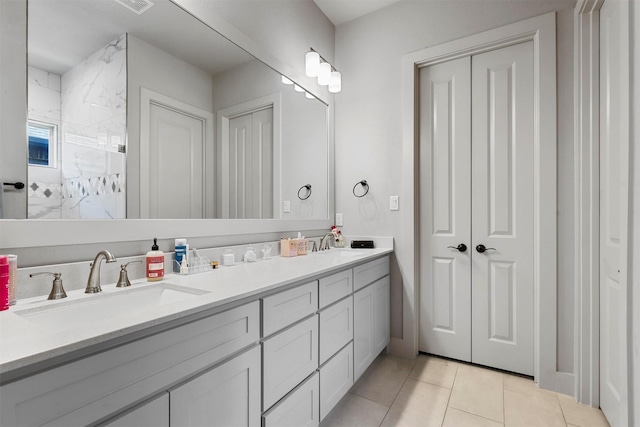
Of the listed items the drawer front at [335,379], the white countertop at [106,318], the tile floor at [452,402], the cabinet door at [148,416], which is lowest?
the tile floor at [452,402]

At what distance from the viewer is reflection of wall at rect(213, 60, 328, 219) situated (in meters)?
1.75

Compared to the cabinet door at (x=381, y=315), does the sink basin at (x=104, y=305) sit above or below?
above

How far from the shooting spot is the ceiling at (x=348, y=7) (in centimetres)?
241

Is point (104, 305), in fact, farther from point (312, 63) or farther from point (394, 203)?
point (312, 63)

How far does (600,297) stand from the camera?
65.7 inches

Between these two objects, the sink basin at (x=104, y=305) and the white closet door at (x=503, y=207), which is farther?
the white closet door at (x=503, y=207)

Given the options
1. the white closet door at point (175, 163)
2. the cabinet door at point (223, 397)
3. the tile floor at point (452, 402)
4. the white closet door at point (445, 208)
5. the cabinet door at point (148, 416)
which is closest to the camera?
the cabinet door at point (148, 416)

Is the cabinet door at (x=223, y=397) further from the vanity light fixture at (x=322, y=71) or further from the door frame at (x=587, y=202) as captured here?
the vanity light fixture at (x=322, y=71)

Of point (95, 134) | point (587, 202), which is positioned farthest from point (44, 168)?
point (587, 202)

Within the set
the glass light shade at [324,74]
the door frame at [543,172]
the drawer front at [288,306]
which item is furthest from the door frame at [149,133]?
the door frame at [543,172]

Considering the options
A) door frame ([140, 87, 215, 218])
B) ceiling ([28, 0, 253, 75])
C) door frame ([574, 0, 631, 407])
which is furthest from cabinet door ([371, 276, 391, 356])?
ceiling ([28, 0, 253, 75])

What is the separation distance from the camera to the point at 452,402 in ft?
5.73

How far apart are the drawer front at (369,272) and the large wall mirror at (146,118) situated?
66 cm

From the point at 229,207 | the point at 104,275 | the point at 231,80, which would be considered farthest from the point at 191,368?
the point at 231,80
